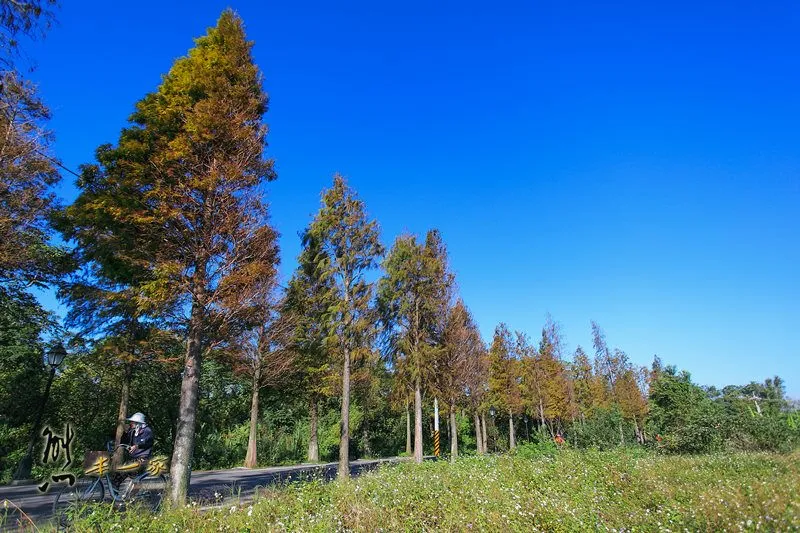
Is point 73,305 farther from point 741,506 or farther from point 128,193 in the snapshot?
point 741,506

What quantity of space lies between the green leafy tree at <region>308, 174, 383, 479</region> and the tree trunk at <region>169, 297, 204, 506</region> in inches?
253

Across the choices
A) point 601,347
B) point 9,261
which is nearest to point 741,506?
point 9,261

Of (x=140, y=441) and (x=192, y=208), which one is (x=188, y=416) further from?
(x=192, y=208)

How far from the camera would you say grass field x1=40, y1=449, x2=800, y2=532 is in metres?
4.75

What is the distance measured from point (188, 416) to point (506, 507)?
6280mm

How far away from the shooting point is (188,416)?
8570 millimetres

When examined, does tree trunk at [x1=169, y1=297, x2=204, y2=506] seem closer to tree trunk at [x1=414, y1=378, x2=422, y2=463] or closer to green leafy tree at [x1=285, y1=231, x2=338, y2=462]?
green leafy tree at [x1=285, y1=231, x2=338, y2=462]

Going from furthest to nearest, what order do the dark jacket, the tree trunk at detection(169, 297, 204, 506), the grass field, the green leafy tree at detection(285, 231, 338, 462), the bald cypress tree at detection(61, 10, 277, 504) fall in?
the green leafy tree at detection(285, 231, 338, 462)
the bald cypress tree at detection(61, 10, 277, 504)
the tree trunk at detection(169, 297, 204, 506)
the dark jacket
the grass field

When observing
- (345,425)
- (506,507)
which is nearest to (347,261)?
(345,425)

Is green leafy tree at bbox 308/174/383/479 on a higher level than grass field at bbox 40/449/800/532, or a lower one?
higher

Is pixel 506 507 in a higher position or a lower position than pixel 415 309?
lower

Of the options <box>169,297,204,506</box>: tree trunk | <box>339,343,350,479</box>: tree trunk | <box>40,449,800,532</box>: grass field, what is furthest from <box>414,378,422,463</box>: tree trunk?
<box>169,297,204,506</box>: tree trunk

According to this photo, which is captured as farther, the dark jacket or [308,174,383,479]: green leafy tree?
[308,174,383,479]: green leafy tree

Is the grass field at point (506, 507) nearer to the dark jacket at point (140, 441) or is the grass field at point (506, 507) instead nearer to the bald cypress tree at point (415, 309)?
the dark jacket at point (140, 441)
